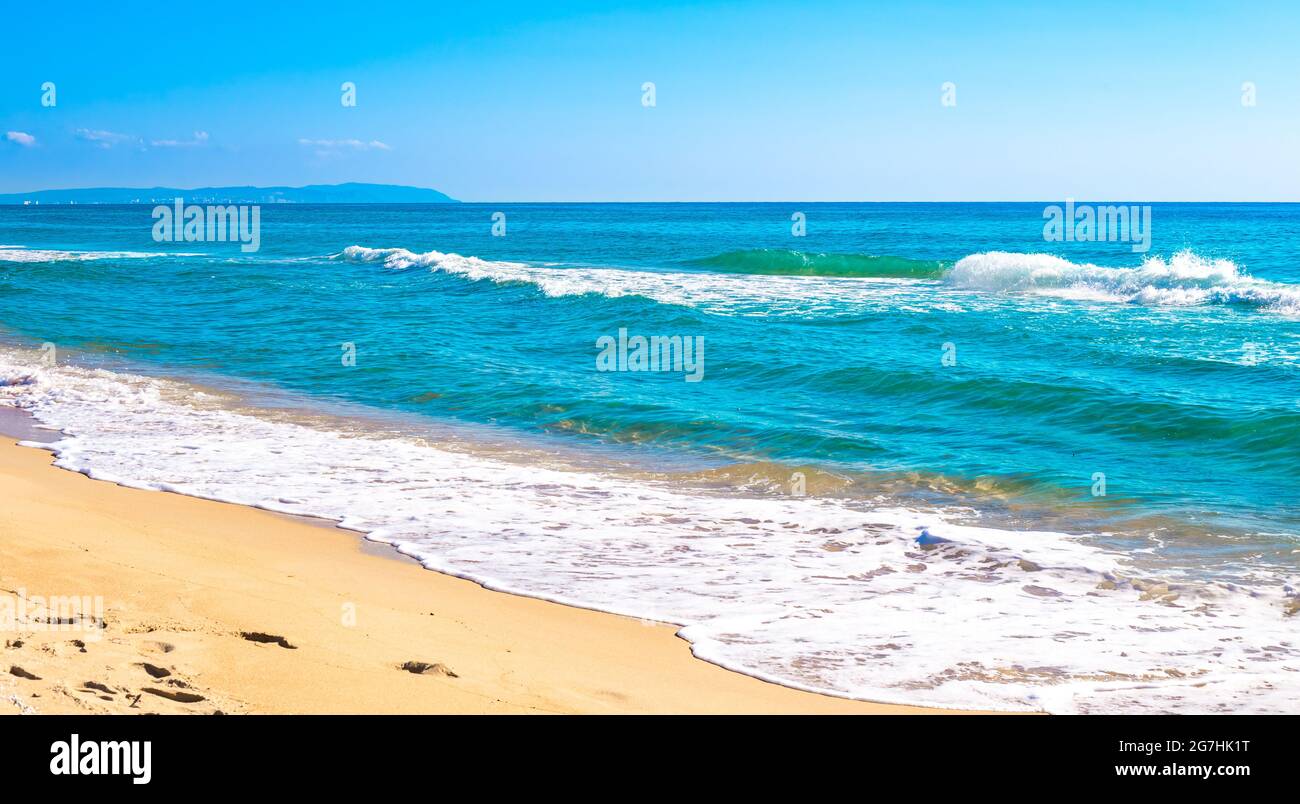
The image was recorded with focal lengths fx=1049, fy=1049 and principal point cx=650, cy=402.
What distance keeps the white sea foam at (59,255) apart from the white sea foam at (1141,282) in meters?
34.0

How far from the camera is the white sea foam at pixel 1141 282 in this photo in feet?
82.1

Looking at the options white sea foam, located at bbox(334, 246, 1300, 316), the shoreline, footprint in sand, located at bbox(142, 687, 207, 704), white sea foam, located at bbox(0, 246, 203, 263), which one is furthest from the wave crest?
footprint in sand, located at bbox(142, 687, 207, 704)

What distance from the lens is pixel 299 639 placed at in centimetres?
556

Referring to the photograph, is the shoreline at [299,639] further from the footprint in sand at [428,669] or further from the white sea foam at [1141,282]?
the white sea foam at [1141,282]

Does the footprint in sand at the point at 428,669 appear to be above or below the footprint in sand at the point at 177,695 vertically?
below

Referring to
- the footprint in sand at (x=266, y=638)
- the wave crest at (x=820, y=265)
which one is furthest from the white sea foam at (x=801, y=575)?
the wave crest at (x=820, y=265)

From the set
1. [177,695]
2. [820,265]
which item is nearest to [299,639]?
[177,695]

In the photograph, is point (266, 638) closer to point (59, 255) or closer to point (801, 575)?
point (801, 575)

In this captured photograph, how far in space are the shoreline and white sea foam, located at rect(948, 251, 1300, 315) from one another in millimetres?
22037

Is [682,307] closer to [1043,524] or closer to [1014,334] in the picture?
[1014,334]

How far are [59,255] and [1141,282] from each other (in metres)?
43.4

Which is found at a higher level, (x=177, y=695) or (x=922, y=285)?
(x=922, y=285)
